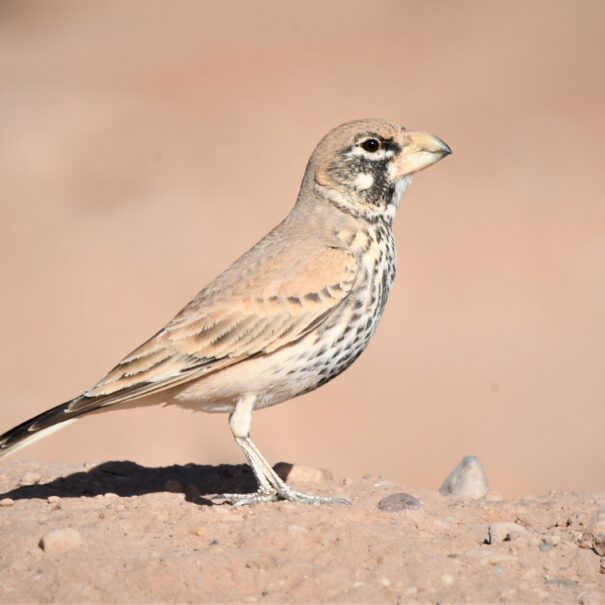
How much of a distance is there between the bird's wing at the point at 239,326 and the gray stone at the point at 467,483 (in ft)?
5.59

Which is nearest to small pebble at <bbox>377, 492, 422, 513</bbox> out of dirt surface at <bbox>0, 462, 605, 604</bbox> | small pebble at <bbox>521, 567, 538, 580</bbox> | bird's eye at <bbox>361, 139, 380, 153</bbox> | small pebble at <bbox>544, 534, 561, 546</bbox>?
dirt surface at <bbox>0, 462, 605, 604</bbox>

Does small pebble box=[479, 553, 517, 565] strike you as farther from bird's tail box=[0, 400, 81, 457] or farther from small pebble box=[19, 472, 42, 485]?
small pebble box=[19, 472, 42, 485]

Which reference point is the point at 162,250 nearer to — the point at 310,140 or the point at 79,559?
the point at 310,140

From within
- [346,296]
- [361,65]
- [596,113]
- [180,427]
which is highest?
[361,65]

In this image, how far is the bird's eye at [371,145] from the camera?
7523 millimetres

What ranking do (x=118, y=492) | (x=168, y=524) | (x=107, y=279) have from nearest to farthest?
(x=168, y=524), (x=118, y=492), (x=107, y=279)

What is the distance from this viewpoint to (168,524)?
616 cm

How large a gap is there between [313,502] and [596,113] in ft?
52.5

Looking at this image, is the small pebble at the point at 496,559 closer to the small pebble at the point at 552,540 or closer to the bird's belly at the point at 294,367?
the small pebble at the point at 552,540

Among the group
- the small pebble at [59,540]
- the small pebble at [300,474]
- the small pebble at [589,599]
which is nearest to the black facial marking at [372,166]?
the small pebble at [300,474]

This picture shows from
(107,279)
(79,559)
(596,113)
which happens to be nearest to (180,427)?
(107,279)

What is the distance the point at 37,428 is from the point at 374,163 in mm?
2668

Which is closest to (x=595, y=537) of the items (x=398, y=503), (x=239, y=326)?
(x=398, y=503)

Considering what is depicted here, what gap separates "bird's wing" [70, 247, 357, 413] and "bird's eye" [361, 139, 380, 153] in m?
0.83
